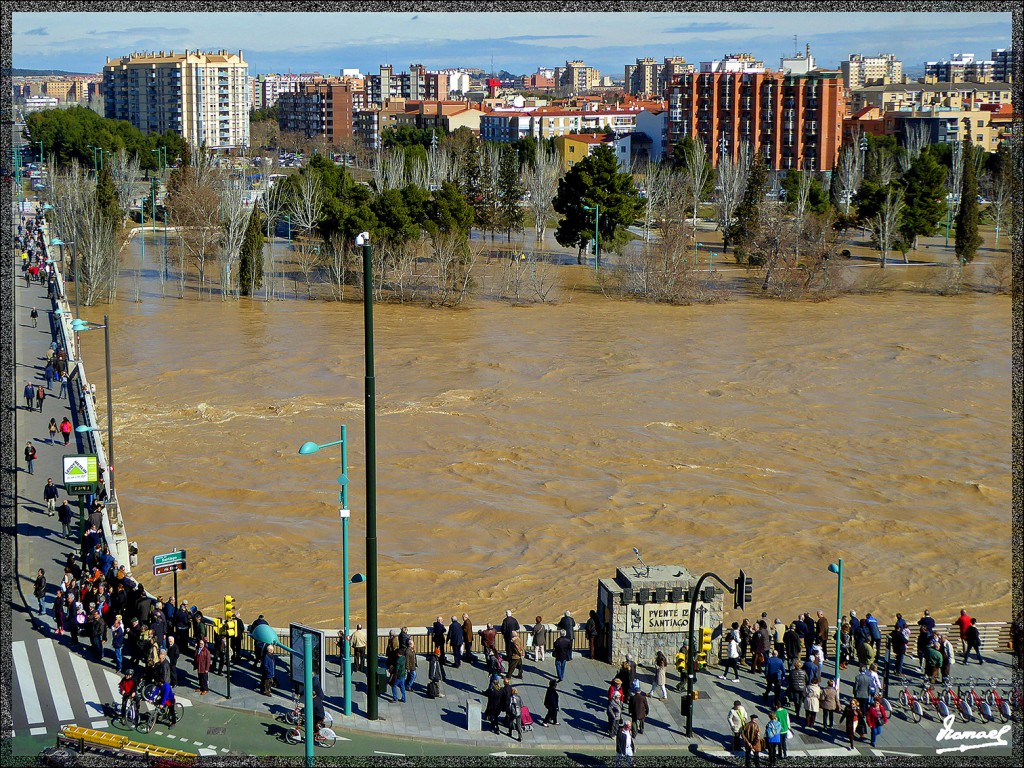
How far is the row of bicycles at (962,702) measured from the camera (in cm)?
1686

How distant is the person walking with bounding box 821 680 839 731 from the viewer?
54.8ft

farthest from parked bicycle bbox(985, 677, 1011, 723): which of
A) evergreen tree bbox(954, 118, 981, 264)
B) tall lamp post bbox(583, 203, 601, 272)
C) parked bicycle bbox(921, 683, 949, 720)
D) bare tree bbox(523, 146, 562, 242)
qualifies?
bare tree bbox(523, 146, 562, 242)

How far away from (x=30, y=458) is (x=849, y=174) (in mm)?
78567

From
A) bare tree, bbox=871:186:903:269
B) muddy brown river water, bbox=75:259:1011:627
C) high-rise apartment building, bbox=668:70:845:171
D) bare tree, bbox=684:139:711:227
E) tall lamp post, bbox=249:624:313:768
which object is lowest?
muddy brown river water, bbox=75:259:1011:627

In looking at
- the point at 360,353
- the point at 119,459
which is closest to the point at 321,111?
the point at 360,353

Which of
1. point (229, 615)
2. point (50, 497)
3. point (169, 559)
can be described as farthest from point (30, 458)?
point (229, 615)

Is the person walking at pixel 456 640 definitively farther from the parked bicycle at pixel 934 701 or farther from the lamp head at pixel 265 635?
the parked bicycle at pixel 934 701

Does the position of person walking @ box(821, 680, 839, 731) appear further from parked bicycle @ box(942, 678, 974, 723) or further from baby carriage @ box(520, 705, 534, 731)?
baby carriage @ box(520, 705, 534, 731)

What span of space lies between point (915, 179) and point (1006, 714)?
6543 centimetres

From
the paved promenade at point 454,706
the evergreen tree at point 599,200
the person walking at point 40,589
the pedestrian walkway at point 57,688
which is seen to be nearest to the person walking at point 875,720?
the paved promenade at point 454,706

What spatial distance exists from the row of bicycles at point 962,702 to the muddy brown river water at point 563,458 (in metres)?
5.81

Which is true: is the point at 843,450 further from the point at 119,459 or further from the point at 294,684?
the point at 294,684

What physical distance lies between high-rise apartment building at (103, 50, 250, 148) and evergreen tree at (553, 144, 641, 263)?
3776 inches

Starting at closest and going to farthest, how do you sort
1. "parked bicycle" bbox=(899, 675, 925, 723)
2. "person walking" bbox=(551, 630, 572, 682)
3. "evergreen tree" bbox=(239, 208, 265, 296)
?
1. "parked bicycle" bbox=(899, 675, 925, 723)
2. "person walking" bbox=(551, 630, 572, 682)
3. "evergreen tree" bbox=(239, 208, 265, 296)
